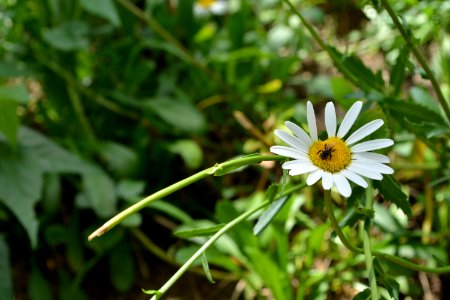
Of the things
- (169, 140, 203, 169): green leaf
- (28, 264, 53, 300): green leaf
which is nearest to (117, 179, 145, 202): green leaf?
(169, 140, 203, 169): green leaf

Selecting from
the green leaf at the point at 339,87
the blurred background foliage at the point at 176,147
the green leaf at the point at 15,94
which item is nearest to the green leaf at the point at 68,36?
the blurred background foliage at the point at 176,147

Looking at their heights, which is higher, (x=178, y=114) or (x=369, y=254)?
(x=178, y=114)

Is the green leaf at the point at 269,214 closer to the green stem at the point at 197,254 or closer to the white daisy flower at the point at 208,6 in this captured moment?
the green stem at the point at 197,254

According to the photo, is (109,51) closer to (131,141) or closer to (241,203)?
(131,141)

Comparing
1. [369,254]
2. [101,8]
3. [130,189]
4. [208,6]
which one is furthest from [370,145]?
[208,6]

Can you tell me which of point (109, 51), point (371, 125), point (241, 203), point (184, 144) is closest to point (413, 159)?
point (241, 203)

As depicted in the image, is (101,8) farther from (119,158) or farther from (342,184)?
(342,184)

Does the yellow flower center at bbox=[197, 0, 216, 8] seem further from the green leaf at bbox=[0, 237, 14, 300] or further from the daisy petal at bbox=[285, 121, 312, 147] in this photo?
the daisy petal at bbox=[285, 121, 312, 147]
